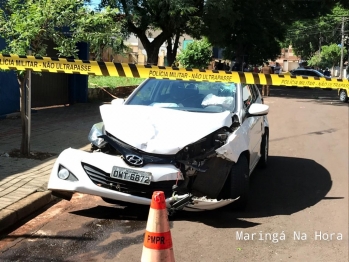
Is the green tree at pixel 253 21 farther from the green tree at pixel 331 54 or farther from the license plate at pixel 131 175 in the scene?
the green tree at pixel 331 54

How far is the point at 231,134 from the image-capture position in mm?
5531

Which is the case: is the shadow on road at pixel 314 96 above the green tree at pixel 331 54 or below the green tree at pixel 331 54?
below

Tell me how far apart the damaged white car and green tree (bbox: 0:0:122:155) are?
2008 mm

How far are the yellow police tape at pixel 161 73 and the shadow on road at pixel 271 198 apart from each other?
1487mm

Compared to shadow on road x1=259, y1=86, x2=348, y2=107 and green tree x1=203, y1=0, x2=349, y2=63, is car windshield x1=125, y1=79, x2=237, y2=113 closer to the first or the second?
green tree x1=203, y1=0, x2=349, y2=63

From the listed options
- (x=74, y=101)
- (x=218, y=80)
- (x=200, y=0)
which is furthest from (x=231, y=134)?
(x=200, y=0)

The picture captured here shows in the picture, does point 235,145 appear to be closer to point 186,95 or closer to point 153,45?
point 186,95

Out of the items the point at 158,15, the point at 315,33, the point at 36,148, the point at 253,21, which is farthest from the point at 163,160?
the point at 315,33

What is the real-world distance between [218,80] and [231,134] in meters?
0.93

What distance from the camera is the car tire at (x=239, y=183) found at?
5.43 metres

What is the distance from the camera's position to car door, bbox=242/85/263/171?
638cm

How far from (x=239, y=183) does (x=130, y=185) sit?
4.08 feet

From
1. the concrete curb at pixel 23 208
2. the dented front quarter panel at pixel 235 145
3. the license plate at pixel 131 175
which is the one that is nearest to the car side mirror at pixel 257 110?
the dented front quarter panel at pixel 235 145

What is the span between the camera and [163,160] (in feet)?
16.5
